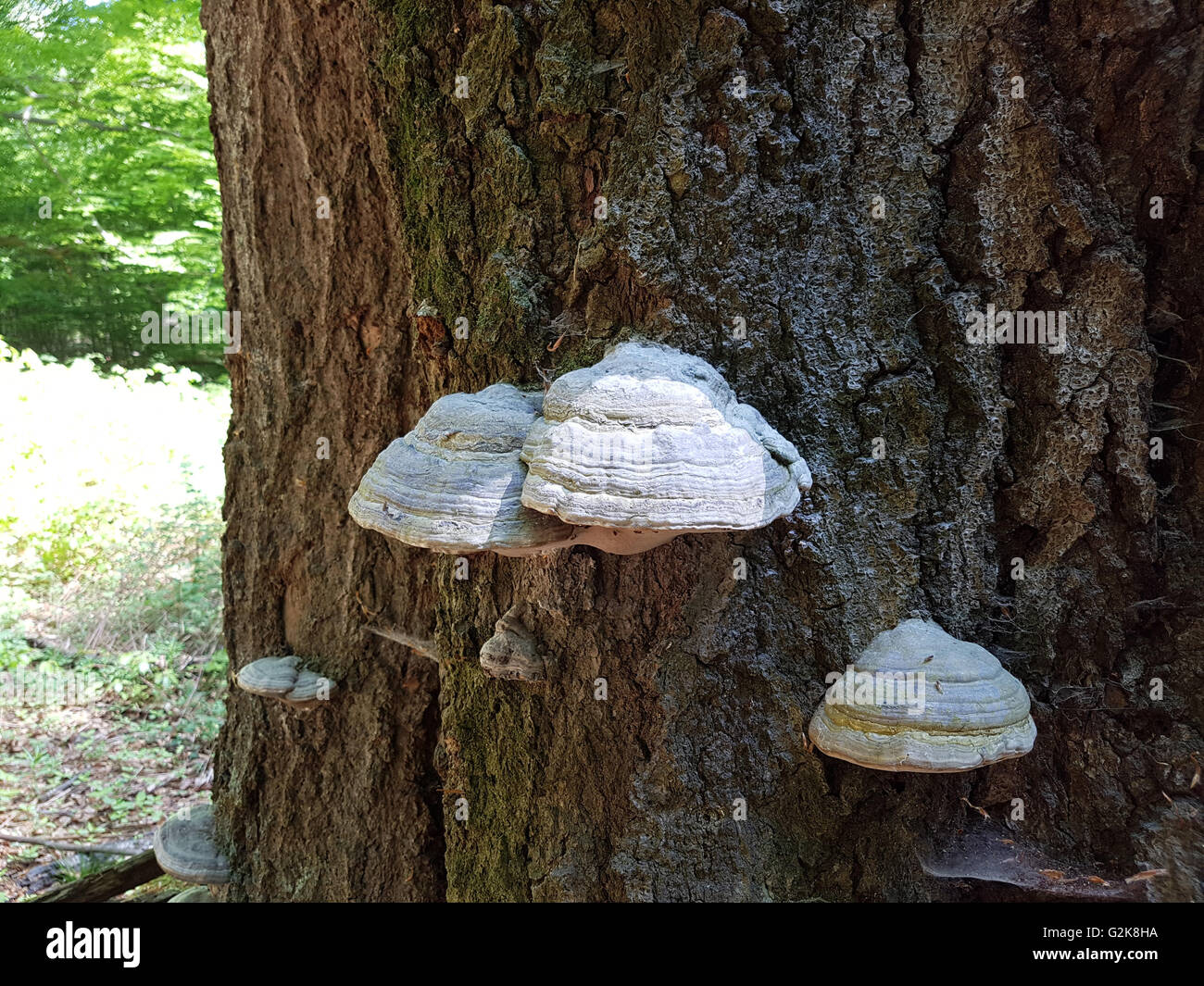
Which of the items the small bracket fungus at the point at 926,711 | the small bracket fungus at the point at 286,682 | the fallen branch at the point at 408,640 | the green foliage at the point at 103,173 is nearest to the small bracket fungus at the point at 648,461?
the small bracket fungus at the point at 926,711

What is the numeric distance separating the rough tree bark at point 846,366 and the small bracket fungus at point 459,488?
0.39 metres

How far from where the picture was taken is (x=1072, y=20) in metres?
1.95

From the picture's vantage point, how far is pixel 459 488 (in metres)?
1.68

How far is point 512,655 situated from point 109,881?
10.9 feet

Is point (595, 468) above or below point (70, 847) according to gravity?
above

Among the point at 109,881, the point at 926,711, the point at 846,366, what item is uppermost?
the point at 846,366

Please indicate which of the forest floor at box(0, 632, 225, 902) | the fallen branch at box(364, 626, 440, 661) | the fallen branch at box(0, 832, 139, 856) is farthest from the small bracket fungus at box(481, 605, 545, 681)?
the forest floor at box(0, 632, 225, 902)

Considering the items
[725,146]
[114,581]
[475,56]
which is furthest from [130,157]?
[725,146]

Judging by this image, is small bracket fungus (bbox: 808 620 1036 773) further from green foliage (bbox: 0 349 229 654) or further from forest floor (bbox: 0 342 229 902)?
green foliage (bbox: 0 349 229 654)

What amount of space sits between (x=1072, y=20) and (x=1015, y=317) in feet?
2.47

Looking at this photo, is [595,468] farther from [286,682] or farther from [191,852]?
[191,852]

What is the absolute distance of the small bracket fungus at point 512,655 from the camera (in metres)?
2.15

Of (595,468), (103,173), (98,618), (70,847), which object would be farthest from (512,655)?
(103,173)

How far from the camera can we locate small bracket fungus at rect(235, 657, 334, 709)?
305 cm
